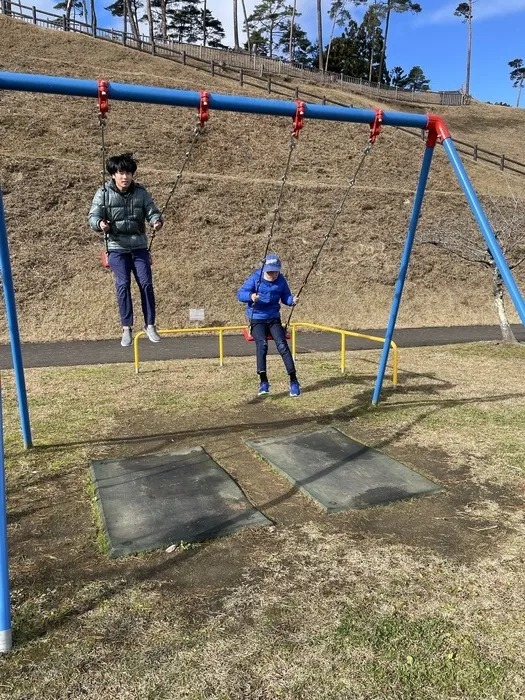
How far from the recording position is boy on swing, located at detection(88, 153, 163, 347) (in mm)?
4320

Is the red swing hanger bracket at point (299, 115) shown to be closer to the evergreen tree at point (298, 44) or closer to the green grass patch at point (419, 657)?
the green grass patch at point (419, 657)

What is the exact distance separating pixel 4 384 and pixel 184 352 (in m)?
3.47

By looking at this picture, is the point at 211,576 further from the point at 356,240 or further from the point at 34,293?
the point at 356,240

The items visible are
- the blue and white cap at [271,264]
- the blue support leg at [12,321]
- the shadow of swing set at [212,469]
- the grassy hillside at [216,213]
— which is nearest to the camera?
the shadow of swing set at [212,469]

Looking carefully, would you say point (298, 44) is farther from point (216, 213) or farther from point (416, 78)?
point (216, 213)

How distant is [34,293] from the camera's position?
13000mm

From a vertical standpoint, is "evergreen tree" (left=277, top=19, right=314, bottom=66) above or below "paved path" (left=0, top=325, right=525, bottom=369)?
above

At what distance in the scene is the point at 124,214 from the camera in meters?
4.44

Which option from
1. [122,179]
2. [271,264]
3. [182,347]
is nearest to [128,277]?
[122,179]

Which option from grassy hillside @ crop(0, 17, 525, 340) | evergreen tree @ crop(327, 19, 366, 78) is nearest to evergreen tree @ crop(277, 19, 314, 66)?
evergreen tree @ crop(327, 19, 366, 78)

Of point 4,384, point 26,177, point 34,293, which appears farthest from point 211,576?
point 26,177

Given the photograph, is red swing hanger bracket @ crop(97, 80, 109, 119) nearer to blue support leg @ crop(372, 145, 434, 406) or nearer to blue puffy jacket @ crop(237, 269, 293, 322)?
blue puffy jacket @ crop(237, 269, 293, 322)

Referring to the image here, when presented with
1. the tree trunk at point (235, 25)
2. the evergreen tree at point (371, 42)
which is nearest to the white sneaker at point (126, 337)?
the tree trunk at point (235, 25)

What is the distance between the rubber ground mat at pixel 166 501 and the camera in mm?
3068
